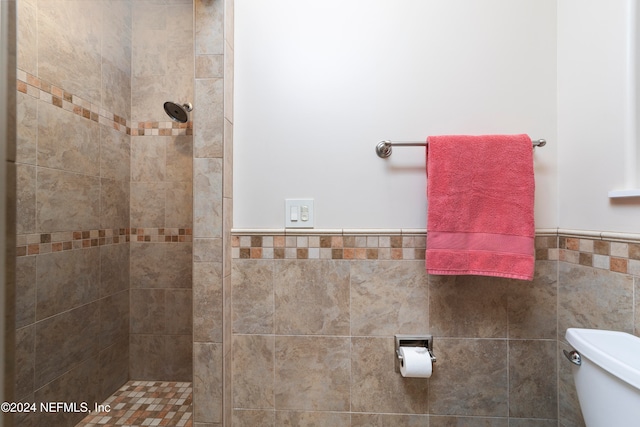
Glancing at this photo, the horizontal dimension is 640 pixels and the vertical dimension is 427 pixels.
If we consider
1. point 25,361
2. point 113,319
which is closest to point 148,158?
point 113,319

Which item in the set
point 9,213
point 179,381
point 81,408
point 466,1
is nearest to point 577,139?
point 466,1

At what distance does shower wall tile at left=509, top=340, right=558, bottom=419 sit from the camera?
38.7 inches

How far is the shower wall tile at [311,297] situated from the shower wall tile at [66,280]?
99 centimetres

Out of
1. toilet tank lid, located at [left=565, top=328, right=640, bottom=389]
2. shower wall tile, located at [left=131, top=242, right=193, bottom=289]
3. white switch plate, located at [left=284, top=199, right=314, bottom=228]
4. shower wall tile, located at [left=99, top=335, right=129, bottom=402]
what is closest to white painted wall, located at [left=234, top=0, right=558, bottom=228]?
white switch plate, located at [left=284, top=199, right=314, bottom=228]

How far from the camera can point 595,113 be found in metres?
0.88

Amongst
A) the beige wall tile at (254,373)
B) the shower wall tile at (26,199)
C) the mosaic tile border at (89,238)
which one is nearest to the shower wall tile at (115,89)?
the shower wall tile at (26,199)

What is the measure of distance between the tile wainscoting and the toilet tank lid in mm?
234

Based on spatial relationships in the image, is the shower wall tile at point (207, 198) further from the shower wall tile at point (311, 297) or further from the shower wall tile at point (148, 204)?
the shower wall tile at point (148, 204)

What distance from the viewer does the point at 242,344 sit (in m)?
1.03

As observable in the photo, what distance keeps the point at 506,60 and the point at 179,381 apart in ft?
7.33

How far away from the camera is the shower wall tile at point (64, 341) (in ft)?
3.61

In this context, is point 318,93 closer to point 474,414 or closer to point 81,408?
point 474,414

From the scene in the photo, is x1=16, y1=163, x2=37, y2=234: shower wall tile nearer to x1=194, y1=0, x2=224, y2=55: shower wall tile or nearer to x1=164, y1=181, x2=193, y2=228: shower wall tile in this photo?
x1=164, y1=181, x2=193, y2=228: shower wall tile

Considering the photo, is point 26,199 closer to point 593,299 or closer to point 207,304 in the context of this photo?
point 207,304
